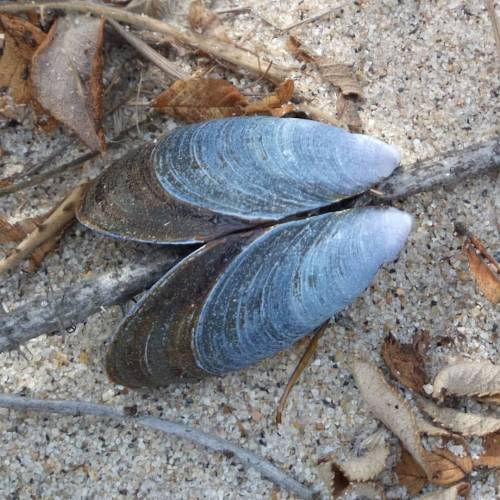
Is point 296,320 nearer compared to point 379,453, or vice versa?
point 296,320

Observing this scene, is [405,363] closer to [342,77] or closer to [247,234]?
[247,234]

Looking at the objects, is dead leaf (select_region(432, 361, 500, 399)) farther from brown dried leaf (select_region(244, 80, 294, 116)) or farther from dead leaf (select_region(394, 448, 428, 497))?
brown dried leaf (select_region(244, 80, 294, 116))

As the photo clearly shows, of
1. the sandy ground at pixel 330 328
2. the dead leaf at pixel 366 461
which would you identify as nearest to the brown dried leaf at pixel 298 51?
the sandy ground at pixel 330 328

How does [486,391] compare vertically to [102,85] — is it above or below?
below

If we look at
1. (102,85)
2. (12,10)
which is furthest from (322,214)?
(12,10)

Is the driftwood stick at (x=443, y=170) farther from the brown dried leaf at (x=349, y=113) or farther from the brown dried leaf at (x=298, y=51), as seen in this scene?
the brown dried leaf at (x=298, y=51)

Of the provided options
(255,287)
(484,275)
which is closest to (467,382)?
(484,275)

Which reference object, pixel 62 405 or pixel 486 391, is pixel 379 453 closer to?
pixel 486 391

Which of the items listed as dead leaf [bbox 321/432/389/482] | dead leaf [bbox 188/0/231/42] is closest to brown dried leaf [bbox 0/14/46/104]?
dead leaf [bbox 188/0/231/42]
